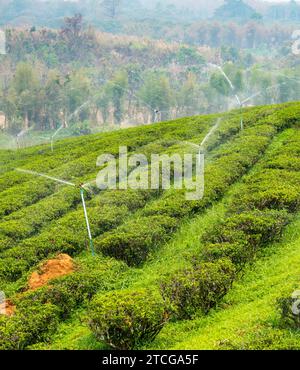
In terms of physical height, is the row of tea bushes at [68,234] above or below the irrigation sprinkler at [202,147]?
below

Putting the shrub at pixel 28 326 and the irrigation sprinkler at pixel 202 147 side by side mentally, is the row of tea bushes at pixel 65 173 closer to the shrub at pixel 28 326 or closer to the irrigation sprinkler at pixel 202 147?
the irrigation sprinkler at pixel 202 147

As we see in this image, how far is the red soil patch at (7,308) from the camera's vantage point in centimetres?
1248

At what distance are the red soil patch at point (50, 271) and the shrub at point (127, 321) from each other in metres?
4.05

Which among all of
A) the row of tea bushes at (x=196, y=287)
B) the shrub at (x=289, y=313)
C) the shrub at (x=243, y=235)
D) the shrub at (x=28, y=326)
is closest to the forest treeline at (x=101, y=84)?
the shrub at (x=243, y=235)

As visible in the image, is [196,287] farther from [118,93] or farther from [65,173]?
[118,93]

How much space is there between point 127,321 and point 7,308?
4.37m

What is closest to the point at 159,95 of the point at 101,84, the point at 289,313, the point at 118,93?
the point at 118,93

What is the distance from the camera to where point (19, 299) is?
504 inches

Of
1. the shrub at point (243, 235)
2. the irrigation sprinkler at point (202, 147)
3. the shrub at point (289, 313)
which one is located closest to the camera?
the shrub at point (289, 313)

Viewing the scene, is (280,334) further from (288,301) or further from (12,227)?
(12,227)

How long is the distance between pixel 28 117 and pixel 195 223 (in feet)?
191

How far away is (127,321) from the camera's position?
9617 millimetres

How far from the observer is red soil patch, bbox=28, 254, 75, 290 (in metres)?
13.9

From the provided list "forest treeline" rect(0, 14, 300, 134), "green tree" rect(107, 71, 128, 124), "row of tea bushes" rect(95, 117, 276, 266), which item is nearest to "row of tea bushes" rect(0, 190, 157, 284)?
"row of tea bushes" rect(95, 117, 276, 266)
